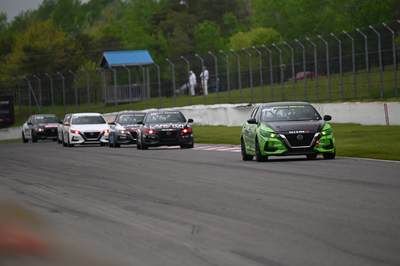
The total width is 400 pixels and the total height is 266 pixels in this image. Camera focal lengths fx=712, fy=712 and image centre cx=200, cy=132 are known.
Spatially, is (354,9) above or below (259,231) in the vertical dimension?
above

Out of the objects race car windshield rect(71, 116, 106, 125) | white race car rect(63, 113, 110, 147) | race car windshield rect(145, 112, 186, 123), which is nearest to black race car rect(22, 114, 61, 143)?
race car windshield rect(71, 116, 106, 125)

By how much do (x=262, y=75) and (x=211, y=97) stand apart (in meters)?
5.29

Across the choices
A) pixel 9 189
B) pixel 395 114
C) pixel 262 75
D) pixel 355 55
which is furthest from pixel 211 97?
pixel 9 189

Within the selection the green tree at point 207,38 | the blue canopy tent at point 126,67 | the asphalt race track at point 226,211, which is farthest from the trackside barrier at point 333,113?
the green tree at point 207,38

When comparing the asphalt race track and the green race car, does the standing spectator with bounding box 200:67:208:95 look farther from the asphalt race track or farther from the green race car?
the asphalt race track

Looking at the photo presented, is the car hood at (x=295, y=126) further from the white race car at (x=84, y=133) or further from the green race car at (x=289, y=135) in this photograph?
the white race car at (x=84, y=133)

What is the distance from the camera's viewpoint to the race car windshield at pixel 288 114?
56.7ft

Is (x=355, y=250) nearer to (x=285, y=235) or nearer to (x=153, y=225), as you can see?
(x=285, y=235)

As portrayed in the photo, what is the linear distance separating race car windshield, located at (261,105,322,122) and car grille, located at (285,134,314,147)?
106 centimetres

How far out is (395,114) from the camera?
1080 inches

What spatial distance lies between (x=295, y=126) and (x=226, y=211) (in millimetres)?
8015

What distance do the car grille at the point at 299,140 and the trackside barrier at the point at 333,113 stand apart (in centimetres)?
1201

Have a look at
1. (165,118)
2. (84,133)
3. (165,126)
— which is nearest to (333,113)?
(165,118)

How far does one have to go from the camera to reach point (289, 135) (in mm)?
16234
